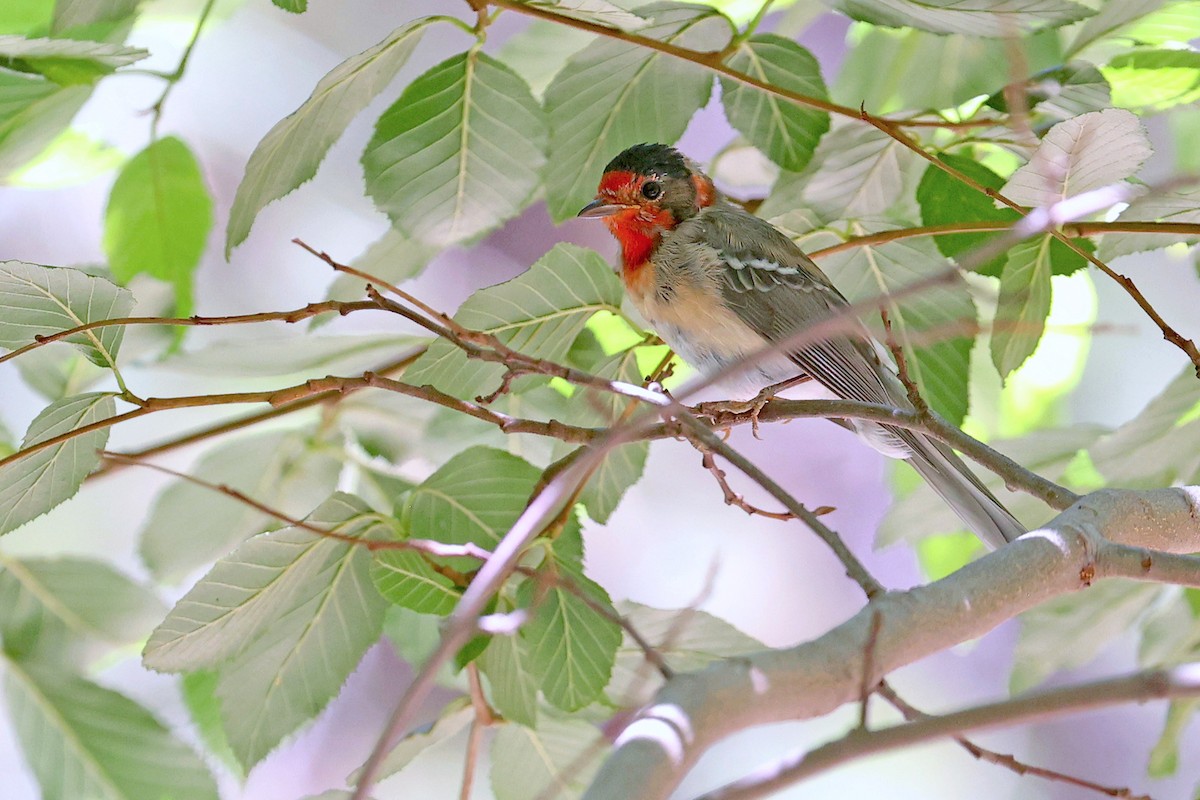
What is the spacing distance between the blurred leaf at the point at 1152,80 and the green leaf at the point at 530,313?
0.75m

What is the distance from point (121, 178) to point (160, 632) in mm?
769

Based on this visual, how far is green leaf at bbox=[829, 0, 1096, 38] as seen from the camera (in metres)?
1.29

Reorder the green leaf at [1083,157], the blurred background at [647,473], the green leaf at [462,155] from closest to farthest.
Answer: the green leaf at [1083,157], the green leaf at [462,155], the blurred background at [647,473]

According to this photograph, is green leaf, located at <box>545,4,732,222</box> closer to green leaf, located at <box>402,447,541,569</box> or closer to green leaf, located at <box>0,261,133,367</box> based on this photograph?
green leaf, located at <box>402,447,541,569</box>

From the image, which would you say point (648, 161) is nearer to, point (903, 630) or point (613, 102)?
point (613, 102)

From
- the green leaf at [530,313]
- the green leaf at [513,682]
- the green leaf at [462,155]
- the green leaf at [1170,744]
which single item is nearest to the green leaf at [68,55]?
the green leaf at [462,155]

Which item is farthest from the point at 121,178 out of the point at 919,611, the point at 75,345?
the point at 919,611

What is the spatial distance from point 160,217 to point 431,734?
2.92 ft

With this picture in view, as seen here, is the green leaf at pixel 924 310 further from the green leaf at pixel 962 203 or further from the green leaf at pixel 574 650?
the green leaf at pixel 574 650

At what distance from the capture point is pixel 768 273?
6.15 feet

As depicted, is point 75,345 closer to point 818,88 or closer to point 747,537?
point 818,88

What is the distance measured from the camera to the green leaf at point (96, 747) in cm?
145

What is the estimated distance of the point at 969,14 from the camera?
131 cm

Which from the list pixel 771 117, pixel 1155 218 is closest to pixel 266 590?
pixel 771 117
